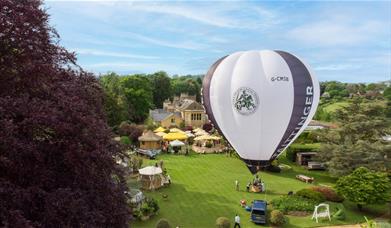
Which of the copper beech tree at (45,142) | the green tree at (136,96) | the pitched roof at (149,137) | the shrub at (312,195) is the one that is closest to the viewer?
the copper beech tree at (45,142)

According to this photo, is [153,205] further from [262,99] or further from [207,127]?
[207,127]

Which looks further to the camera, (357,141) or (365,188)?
(357,141)

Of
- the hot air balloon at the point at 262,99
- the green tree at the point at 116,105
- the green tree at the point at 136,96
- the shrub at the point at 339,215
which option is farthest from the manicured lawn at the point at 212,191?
the green tree at the point at 136,96

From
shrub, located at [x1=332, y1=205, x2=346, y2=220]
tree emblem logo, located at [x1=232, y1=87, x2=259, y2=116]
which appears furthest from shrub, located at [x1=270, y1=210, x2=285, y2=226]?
tree emblem logo, located at [x1=232, y1=87, x2=259, y2=116]

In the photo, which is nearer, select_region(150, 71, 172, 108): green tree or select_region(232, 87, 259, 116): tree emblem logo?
select_region(232, 87, 259, 116): tree emblem logo

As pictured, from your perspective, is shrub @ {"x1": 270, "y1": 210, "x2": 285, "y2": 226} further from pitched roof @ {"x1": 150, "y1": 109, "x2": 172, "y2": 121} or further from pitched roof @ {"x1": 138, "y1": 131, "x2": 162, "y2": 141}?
pitched roof @ {"x1": 150, "y1": 109, "x2": 172, "y2": 121}

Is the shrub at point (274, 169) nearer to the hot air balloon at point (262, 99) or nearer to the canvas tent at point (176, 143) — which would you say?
the hot air balloon at point (262, 99)

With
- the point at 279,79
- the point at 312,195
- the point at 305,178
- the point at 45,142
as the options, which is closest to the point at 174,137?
the point at 305,178
